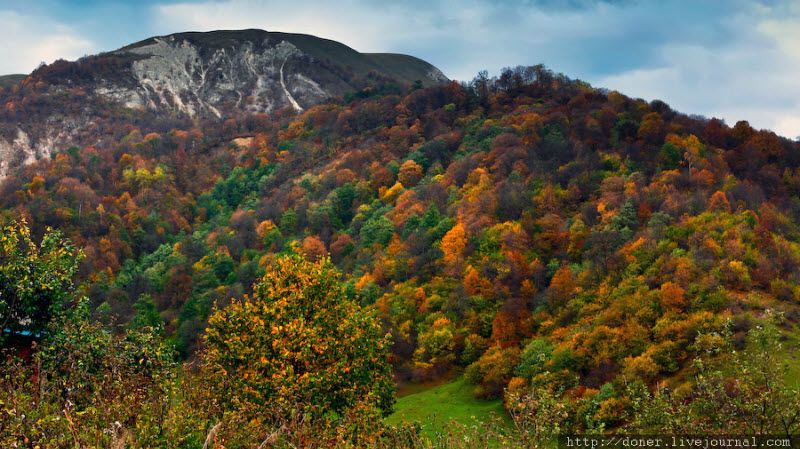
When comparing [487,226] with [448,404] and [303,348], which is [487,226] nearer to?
[448,404]

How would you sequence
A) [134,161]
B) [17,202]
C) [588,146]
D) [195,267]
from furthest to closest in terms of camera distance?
[134,161]
[17,202]
[195,267]
[588,146]

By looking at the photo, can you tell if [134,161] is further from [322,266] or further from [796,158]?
[322,266]

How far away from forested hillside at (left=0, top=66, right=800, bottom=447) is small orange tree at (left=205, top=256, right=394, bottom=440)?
327cm

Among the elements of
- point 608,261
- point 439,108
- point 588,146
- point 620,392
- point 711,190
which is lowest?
point 620,392

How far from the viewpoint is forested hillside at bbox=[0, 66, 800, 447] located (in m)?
62.2

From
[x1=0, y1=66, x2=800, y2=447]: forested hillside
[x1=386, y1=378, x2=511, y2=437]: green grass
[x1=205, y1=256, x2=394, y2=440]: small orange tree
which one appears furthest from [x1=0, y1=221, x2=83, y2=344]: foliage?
[x1=386, y1=378, x2=511, y2=437]: green grass

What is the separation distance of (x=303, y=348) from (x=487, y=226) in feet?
249

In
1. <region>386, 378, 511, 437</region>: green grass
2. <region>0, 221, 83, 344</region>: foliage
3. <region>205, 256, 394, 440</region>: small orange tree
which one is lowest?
<region>386, 378, 511, 437</region>: green grass

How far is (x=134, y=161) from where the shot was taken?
577 feet

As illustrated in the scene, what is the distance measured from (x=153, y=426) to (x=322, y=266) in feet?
44.8

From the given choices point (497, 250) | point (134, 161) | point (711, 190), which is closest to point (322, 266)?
point (497, 250)

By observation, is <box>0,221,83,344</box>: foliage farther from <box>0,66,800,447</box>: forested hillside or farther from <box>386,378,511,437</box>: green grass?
<box>386,378,511,437</box>: green grass

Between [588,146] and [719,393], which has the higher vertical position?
[588,146]

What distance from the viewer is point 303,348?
76.3 feet
